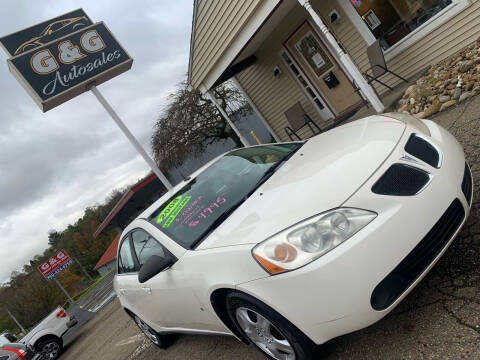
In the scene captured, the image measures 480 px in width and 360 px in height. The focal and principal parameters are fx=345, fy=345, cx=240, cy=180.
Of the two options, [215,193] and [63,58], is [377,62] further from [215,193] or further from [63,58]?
[63,58]

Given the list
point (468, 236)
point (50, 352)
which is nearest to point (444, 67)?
point (468, 236)

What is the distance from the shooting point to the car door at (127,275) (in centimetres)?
371

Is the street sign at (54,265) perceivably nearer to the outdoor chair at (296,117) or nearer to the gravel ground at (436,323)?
the outdoor chair at (296,117)

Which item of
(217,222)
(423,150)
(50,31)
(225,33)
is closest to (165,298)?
(217,222)

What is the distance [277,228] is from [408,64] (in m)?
6.77

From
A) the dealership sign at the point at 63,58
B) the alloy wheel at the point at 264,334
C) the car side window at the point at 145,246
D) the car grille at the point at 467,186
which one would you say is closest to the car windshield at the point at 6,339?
the dealership sign at the point at 63,58

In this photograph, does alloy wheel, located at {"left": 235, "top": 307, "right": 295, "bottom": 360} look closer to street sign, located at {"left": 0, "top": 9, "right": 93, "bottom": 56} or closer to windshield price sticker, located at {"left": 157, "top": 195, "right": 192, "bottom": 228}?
windshield price sticker, located at {"left": 157, "top": 195, "right": 192, "bottom": 228}

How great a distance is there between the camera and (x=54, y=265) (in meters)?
17.5

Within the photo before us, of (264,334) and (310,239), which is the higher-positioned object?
(310,239)

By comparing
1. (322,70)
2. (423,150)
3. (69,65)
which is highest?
(69,65)

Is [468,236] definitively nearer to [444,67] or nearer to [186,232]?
[186,232]

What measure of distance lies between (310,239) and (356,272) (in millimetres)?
291

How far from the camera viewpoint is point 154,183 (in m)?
23.9

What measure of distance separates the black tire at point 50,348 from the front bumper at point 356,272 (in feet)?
28.5
